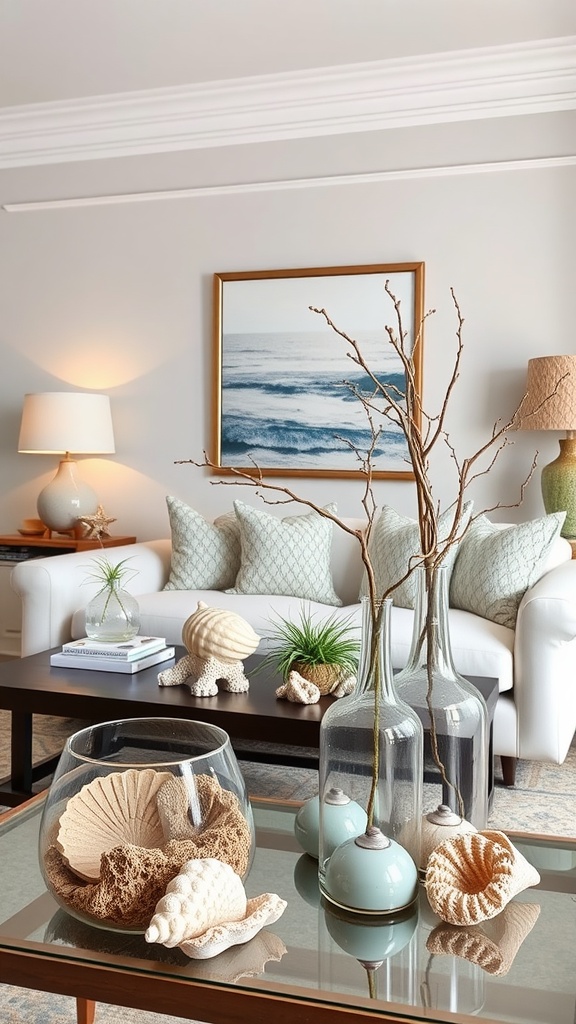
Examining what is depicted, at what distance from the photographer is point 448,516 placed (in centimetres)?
360

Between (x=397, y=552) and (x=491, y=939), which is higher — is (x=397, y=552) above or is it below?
above

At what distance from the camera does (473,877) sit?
43.2 inches

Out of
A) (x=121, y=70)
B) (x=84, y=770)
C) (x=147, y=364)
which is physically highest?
(x=121, y=70)

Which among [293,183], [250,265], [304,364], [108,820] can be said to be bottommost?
[108,820]

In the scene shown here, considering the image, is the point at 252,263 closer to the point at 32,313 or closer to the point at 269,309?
the point at 269,309

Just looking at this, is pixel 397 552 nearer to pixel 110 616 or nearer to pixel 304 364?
pixel 110 616

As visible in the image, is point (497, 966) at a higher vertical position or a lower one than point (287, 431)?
lower

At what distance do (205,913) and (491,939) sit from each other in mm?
331

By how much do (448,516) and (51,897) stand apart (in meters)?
2.67

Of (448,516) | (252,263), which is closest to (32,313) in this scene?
(252,263)

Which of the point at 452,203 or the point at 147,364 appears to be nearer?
the point at 452,203

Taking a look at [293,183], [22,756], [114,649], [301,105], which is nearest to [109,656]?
[114,649]

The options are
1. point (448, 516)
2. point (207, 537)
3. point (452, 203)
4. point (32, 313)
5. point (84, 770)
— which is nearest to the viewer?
point (84, 770)

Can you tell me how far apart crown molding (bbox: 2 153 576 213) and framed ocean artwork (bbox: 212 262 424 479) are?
1.27ft
